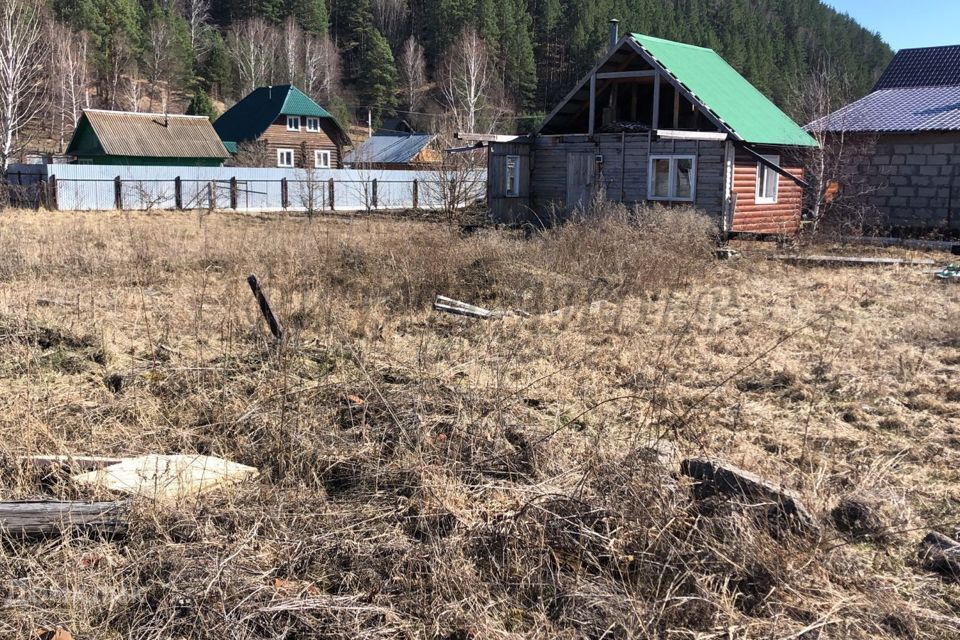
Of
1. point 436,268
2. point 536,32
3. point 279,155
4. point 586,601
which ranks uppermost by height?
point 536,32

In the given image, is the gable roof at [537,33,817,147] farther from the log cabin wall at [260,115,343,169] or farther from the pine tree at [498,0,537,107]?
the pine tree at [498,0,537,107]

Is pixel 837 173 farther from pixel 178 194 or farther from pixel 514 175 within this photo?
pixel 178 194

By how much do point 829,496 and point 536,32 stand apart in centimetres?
8296

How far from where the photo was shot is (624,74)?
19.6 metres

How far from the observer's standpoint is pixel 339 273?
1159 cm

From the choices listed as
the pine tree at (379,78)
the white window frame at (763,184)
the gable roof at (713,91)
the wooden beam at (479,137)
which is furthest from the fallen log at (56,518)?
the pine tree at (379,78)

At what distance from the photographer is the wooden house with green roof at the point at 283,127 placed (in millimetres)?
44844

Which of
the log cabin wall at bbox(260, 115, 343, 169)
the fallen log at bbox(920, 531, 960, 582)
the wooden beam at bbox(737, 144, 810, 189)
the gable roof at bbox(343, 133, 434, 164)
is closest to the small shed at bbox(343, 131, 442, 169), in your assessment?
the gable roof at bbox(343, 133, 434, 164)

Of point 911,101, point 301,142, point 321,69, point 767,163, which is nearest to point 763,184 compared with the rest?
point 767,163

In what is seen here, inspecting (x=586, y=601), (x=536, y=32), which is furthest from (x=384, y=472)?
(x=536, y=32)

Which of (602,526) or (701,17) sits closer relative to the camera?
(602,526)

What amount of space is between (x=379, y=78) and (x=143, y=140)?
123 ft

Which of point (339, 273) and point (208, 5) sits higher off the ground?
point (208, 5)

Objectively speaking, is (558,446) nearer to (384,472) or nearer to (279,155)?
(384,472)
